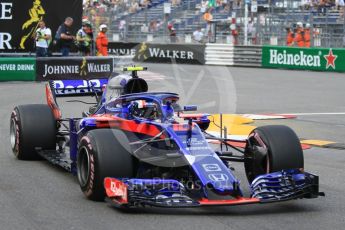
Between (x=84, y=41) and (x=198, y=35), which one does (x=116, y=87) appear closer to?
(x=84, y=41)

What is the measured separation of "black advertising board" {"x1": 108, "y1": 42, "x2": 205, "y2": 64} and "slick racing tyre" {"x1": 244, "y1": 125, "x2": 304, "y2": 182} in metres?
25.9

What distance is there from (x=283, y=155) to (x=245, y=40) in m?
26.2

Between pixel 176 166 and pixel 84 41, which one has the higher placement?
pixel 84 41

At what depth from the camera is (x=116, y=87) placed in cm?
895

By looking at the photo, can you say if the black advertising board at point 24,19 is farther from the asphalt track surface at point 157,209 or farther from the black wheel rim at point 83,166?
the black wheel rim at point 83,166

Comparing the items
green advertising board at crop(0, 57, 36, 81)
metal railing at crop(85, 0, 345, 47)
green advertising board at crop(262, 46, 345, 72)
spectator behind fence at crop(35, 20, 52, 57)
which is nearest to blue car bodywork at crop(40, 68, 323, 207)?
green advertising board at crop(0, 57, 36, 81)

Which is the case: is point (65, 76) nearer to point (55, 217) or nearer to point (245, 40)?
point (245, 40)

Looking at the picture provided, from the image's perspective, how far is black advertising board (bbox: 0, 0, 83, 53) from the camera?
25984 mm

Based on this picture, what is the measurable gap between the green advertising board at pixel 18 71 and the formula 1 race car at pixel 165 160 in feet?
48.7

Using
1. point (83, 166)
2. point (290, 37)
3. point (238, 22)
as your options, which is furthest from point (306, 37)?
point (83, 166)

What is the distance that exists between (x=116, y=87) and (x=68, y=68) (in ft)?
47.1

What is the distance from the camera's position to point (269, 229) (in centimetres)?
633

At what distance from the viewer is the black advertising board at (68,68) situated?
2302 centimetres

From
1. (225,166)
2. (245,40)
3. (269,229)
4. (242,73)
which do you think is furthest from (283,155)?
(245,40)
